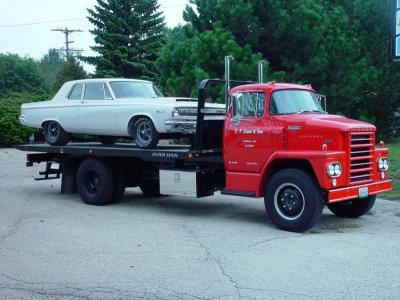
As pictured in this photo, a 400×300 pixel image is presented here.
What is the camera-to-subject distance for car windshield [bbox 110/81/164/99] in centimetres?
1252

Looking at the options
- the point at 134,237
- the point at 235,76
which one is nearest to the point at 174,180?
the point at 134,237

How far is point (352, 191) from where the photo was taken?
934cm

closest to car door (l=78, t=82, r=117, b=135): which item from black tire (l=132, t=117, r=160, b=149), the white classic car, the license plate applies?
the white classic car

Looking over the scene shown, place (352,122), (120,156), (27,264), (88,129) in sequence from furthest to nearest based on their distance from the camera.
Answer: (88,129) → (120,156) → (352,122) → (27,264)

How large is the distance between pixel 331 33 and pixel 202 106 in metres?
12.6

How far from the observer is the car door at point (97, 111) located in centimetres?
1216

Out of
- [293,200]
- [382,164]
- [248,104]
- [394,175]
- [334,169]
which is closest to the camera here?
[334,169]

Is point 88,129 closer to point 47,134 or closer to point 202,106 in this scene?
point 47,134

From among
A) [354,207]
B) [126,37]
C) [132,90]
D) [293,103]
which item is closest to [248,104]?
[293,103]

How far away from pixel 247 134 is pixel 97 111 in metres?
3.85

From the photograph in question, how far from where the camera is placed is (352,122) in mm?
9750

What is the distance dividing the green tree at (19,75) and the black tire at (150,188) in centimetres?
4477

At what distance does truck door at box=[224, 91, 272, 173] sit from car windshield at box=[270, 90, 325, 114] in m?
0.20

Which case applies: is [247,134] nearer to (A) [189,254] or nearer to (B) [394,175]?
(A) [189,254]
